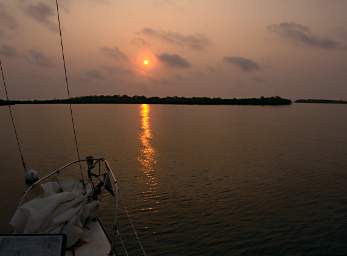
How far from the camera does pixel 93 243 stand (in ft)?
30.0

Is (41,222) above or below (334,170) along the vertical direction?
above

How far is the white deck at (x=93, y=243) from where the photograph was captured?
859 centimetres

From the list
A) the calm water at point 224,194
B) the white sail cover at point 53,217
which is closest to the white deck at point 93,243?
the white sail cover at point 53,217

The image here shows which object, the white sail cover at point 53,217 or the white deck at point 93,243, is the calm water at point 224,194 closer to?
the white deck at point 93,243

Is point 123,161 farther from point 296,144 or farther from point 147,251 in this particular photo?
point 296,144

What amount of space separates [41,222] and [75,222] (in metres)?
0.87

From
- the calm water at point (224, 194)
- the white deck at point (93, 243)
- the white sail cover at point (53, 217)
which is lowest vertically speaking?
the calm water at point (224, 194)

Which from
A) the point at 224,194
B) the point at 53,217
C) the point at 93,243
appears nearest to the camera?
the point at 53,217

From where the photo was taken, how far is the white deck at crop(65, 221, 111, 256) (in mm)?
8586

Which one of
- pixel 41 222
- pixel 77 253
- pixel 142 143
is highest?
pixel 41 222

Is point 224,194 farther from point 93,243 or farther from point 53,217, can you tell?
point 53,217

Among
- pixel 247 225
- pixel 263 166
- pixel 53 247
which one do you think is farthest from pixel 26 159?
pixel 53 247

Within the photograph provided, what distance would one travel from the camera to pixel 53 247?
7004mm

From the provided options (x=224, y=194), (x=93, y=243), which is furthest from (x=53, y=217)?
(x=224, y=194)
